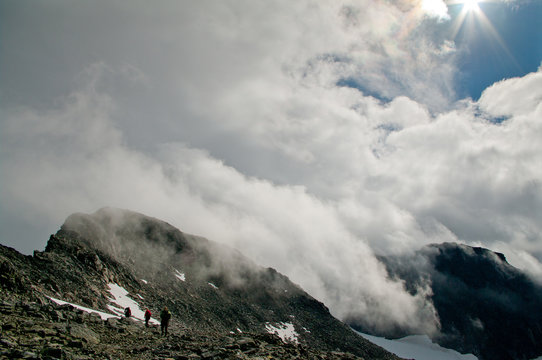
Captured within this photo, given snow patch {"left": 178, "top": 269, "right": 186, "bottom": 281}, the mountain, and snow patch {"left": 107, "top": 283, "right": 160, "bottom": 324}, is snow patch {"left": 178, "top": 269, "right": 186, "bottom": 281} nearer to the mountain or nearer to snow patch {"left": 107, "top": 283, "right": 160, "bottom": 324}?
the mountain

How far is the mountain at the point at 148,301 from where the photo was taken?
1838 cm

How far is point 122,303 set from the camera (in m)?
52.6

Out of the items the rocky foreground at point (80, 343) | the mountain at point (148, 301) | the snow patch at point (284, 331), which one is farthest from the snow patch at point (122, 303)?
the snow patch at point (284, 331)

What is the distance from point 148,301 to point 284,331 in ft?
149

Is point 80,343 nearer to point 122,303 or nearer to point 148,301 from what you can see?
point 122,303

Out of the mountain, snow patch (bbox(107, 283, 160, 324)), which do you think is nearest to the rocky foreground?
the mountain

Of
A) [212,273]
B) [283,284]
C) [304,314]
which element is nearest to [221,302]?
[212,273]

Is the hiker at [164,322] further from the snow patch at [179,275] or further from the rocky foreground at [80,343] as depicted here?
the snow patch at [179,275]

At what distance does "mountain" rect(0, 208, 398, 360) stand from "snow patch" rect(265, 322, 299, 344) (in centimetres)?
52

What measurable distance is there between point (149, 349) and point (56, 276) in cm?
3951

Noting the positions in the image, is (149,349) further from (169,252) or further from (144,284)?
(169,252)

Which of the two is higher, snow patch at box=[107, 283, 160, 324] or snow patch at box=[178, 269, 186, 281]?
snow patch at box=[178, 269, 186, 281]

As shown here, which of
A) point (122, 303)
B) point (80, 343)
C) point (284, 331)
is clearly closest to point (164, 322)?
point (80, 343)

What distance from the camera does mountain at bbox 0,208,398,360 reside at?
18375 millimetres
